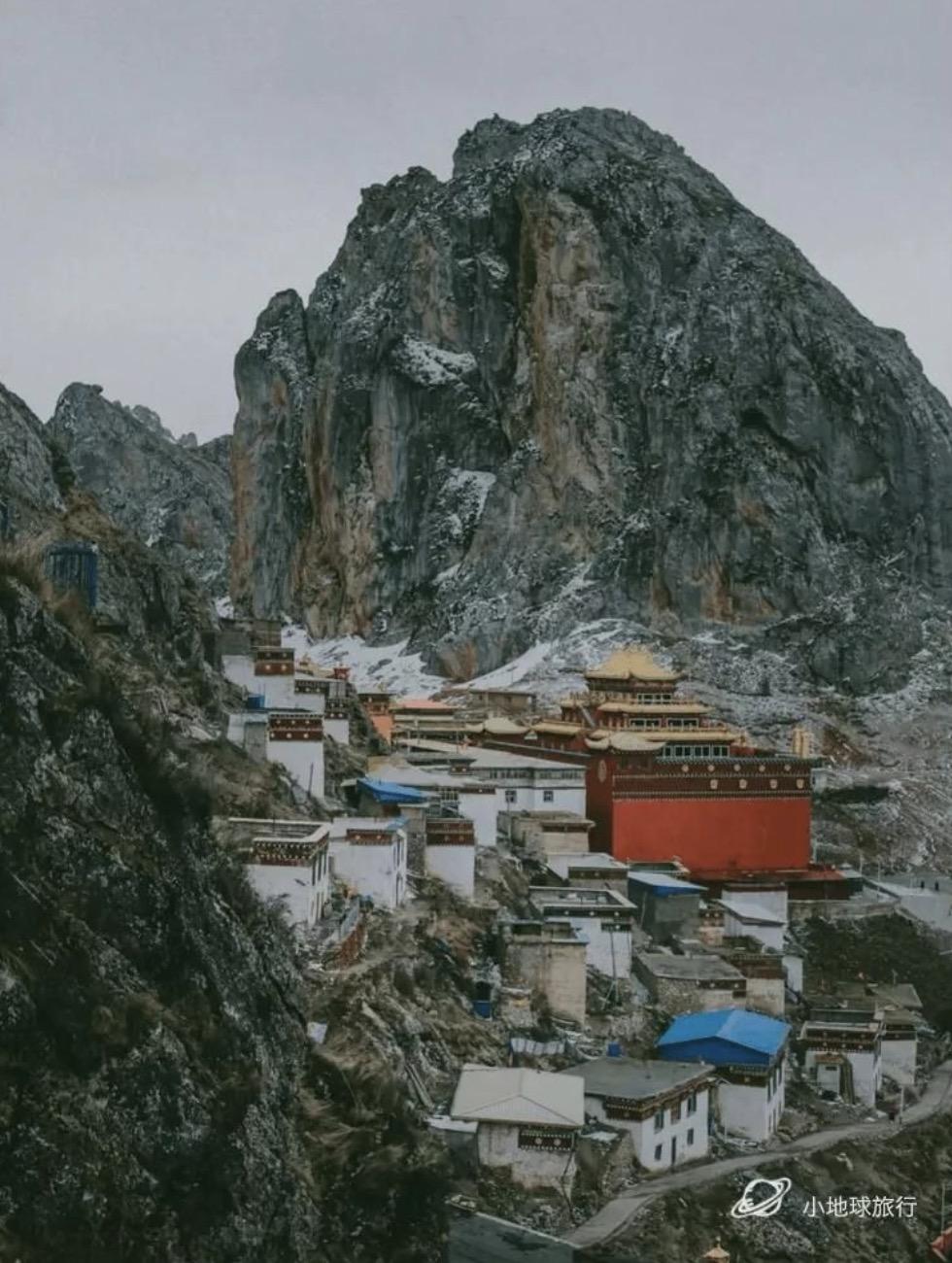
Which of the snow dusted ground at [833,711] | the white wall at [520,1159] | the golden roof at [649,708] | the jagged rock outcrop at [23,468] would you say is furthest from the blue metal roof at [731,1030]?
the snow dusted ground at [833,711]

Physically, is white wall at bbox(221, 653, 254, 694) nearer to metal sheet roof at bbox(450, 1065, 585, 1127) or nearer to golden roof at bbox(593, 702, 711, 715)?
golden roof at bbox(593, 702, 711, 715)

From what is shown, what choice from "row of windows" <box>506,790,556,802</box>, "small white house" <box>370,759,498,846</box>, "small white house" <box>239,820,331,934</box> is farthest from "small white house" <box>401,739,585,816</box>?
"small white house" <box>239,820,331,934</box>

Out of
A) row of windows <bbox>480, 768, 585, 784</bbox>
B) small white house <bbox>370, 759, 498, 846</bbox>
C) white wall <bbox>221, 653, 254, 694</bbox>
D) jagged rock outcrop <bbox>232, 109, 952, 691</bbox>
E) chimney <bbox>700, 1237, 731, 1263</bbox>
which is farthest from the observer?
jagged rock outcrop <bbox>232, 109, 952, 691</bbox>

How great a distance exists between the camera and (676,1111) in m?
27.3

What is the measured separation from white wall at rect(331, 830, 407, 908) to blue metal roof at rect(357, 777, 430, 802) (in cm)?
498

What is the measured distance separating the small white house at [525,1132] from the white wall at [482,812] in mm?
15060

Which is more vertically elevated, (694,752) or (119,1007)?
(694,752)

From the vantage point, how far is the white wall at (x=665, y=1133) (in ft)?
86.0

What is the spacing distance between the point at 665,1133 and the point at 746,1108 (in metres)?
3.10

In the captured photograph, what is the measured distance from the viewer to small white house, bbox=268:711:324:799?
36.1 meters

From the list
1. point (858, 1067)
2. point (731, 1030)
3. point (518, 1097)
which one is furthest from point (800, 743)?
point (518, 1097)

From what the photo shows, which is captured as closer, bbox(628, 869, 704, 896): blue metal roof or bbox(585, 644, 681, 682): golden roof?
bbox(628, 869, 704, 896): blue metal roof

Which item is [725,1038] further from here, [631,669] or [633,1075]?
[631,669]

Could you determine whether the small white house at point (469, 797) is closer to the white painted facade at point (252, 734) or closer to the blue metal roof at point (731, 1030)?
the white painted facade at point (252, 734)
